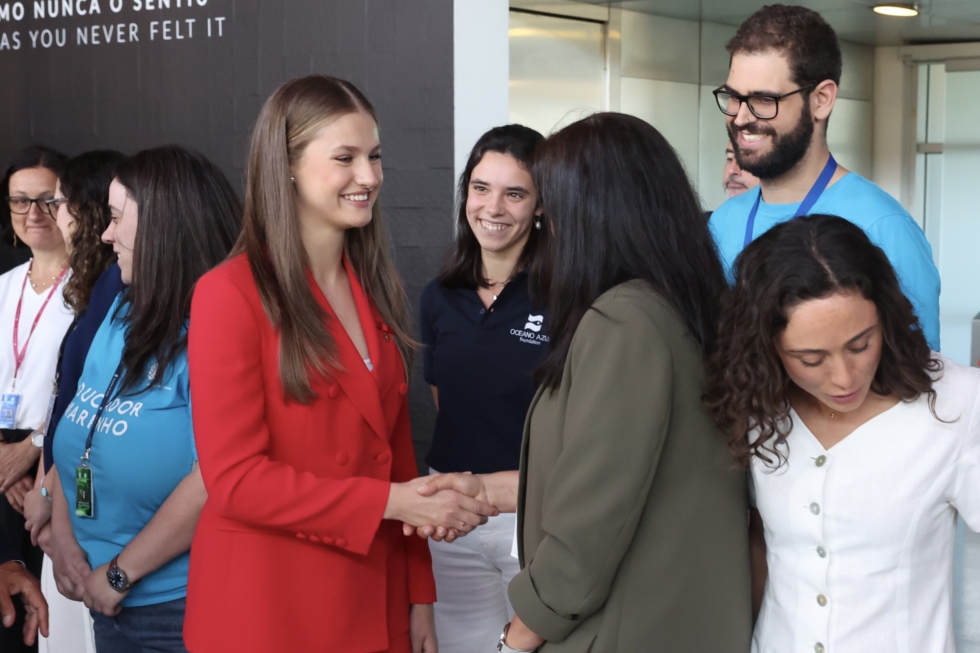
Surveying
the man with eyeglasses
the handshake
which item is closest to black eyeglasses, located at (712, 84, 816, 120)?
the man with eyeglasses

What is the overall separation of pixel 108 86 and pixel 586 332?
12.8 ft

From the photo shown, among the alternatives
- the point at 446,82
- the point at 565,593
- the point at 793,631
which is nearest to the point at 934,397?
the point at 793,631

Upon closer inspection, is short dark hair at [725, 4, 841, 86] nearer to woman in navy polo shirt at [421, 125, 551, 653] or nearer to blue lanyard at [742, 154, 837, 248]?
blue lanyard at [742, 154, 837, 248]

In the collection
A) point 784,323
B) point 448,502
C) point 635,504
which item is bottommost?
point 448,502

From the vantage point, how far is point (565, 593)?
66.2 inches

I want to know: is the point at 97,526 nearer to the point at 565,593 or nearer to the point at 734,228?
the point at 565,593

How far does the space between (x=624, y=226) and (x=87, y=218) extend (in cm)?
229

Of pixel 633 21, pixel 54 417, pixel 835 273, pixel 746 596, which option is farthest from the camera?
pixel 633 21

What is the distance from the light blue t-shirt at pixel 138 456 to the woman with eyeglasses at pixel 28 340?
4.15 feet

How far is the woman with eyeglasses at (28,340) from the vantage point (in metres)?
3.65

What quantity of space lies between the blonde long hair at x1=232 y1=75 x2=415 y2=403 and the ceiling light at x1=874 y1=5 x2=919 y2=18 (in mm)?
4671

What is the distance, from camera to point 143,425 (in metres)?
2.37

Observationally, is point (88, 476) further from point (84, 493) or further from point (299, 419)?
point (299, 419)

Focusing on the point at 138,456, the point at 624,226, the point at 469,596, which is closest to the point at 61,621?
the point at 138,456
